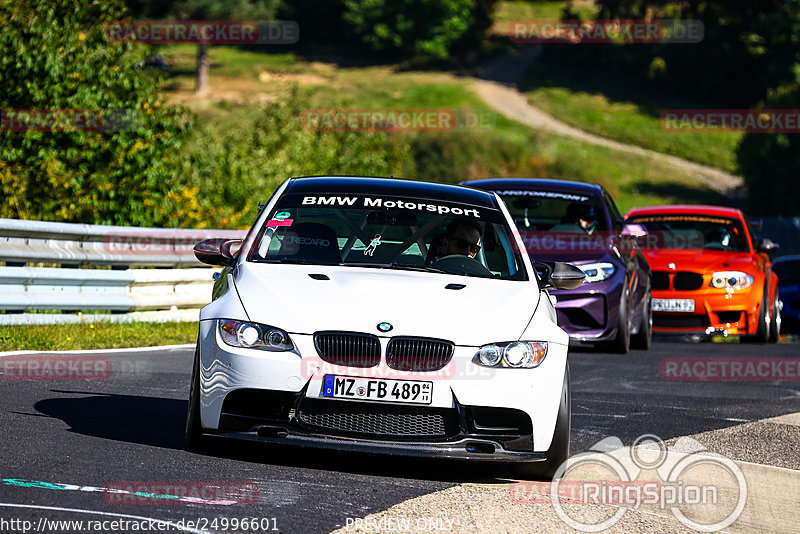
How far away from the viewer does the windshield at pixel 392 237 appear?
7.36 m

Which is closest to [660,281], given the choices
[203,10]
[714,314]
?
[714,314]

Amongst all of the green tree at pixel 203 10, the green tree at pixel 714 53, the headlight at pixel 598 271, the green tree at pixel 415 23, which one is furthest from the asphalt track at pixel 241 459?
the green tree at pixel 415 23

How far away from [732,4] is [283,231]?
310ft

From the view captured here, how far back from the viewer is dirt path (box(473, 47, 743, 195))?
76375 millimetres

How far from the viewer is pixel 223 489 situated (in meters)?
5.81

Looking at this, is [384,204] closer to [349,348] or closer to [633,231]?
[349,348]

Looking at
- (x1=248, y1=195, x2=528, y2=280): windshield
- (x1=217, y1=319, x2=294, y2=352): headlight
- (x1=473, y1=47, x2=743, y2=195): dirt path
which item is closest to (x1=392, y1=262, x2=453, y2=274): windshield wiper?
(x1=248, y1=195, x2=528, y2=280): windshield

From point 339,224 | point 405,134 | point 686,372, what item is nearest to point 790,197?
point 405,134

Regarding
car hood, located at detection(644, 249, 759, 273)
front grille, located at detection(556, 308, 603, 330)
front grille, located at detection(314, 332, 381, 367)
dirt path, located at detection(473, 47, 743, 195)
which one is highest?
front grille, located at detection(314, 332, 381, 367)

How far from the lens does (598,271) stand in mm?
12812

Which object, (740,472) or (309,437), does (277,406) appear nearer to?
(309,437)

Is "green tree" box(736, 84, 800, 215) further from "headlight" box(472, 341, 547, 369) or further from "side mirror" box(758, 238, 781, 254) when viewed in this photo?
"headlight" box(472, 341, 547, 369)

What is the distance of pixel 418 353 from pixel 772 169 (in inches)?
2375

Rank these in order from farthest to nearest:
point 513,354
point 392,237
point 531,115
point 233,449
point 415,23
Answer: point 415,23, point 531,115, point 392,237, point 233,449, point 513,354
